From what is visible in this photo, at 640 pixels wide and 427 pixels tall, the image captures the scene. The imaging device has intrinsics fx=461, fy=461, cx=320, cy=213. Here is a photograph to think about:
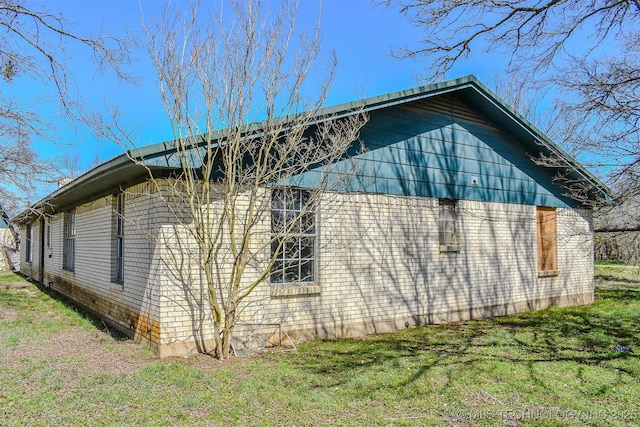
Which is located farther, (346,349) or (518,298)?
(518,298)

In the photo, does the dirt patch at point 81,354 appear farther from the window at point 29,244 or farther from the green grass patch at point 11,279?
the window at point 29,244

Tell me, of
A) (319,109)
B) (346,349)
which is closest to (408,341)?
(346,349)

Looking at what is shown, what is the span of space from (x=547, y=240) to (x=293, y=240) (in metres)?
8.37

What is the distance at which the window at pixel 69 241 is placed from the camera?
14344 mm

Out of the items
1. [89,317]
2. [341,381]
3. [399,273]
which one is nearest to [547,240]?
[399,273]

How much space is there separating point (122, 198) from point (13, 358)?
358 cm

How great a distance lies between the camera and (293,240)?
845 cm

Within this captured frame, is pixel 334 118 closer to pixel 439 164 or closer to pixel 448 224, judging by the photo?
pixel 439 164

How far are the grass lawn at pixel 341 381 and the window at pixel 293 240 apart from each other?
1.28m

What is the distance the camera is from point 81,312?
11367mm

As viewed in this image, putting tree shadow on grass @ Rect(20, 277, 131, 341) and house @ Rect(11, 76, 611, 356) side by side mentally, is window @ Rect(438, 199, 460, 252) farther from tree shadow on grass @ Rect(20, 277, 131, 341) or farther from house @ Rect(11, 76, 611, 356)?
tree shadow on grass @ Rect(20, 277, 131, 341)

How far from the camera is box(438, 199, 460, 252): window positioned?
10.7 meters

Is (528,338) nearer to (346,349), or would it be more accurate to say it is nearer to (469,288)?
(469,288)

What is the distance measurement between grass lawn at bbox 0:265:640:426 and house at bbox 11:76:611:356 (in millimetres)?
660
